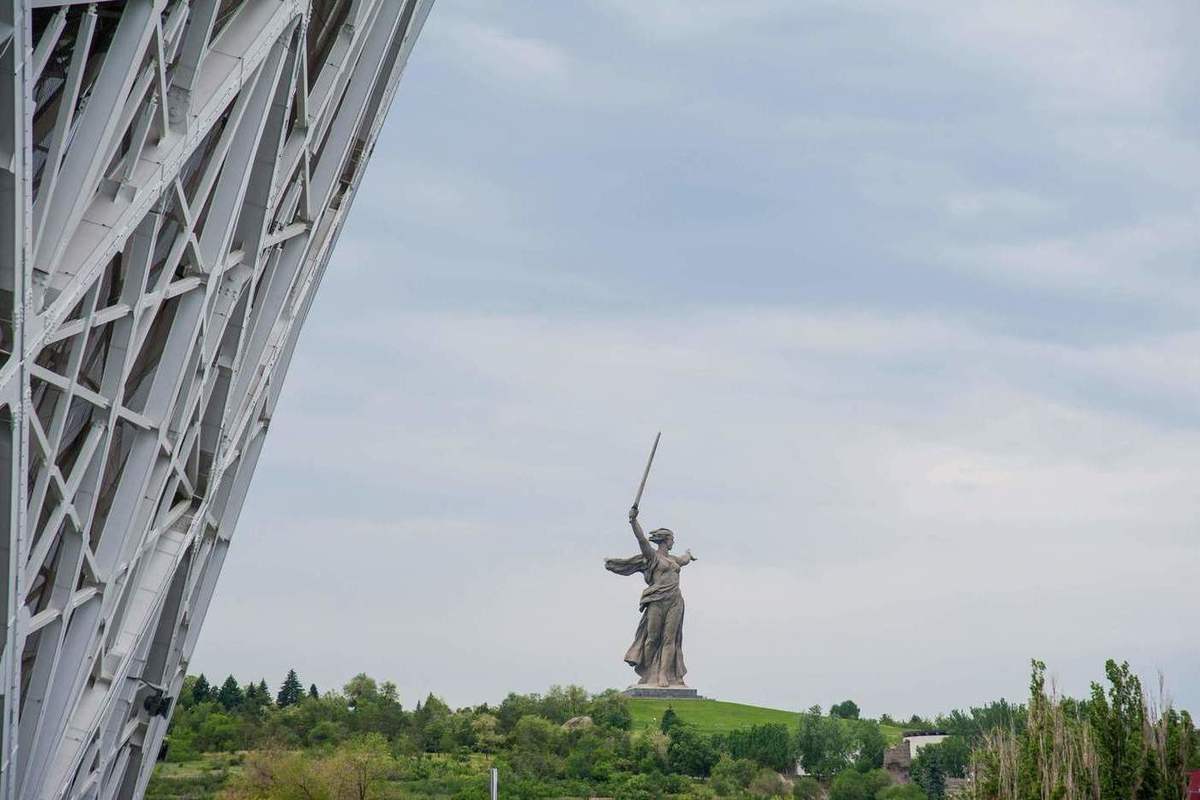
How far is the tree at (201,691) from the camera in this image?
100 metres

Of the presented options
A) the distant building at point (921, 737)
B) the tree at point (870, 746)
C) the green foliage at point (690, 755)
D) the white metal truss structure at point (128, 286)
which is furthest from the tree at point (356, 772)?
the white metal truss structure at point (128, 286)

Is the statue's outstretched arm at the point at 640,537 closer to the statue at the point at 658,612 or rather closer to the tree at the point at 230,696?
the statue at the point at 658,612

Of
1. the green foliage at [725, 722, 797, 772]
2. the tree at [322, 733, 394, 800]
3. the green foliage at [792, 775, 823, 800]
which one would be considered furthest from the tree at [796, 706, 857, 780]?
the tree at [322, 733, 394, 800]

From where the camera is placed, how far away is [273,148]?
1477 cm

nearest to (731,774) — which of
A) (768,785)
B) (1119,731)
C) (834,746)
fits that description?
(768,785)

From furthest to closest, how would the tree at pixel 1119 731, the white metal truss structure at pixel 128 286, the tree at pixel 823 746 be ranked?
the tree at pixel 823 746
the tree at pixel 1119 731
the white metal truss structure at pixel 128 286

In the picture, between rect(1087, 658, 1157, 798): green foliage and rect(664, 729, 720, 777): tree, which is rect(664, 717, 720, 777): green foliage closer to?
rect(664, 729, 720, 777): tree

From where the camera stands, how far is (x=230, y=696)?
101375 mm

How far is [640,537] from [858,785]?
22572 mm

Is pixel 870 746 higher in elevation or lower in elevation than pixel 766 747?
higher

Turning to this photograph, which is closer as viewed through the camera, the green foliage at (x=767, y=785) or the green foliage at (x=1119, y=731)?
the green foliage at (x=1119, y=731)

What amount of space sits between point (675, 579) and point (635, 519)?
234 inches

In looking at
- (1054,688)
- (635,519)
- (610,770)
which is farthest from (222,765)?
(1054,688)

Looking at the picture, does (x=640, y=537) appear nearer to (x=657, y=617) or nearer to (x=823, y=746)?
(x=657, y=617)
